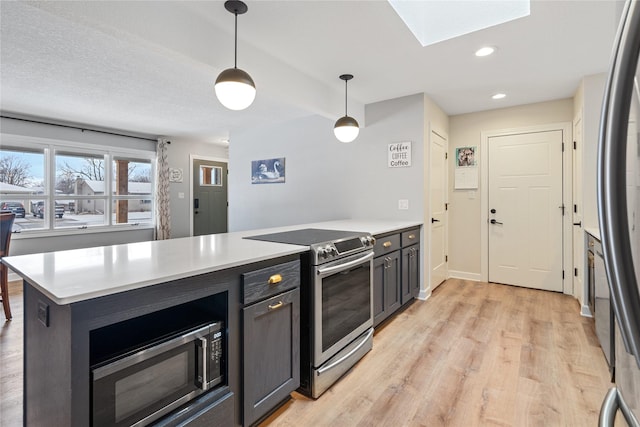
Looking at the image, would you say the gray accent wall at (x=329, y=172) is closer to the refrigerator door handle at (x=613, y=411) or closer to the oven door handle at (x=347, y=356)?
the oven door handle at (x=347, y=356)

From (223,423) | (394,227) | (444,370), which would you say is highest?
(394,227)

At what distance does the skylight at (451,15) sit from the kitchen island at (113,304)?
1.91 m

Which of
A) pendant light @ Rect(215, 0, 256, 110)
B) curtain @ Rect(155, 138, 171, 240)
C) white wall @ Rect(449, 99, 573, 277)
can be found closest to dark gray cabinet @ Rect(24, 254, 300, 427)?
pendant light @ Rect(215, 0, 256, 110)

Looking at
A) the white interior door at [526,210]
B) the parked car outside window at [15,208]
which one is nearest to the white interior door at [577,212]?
the white interior door at [526,210]

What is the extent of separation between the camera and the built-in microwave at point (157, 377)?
3.53 ft

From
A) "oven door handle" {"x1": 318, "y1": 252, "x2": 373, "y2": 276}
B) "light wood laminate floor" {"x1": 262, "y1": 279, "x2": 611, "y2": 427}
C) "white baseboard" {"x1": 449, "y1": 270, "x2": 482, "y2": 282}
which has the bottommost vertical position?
"light wood laminate floor" {"x1": 262, "y1": 279, "x2": 611, "y2": 427}

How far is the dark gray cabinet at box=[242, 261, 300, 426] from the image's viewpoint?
151cm

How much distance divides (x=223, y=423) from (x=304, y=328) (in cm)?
64

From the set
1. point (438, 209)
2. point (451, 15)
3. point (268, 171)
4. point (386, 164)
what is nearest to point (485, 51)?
point (451, 15)

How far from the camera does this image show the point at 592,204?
3.04 metres

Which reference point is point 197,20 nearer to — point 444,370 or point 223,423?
point 223,423

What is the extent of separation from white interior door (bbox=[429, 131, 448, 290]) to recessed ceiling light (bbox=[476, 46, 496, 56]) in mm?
1225

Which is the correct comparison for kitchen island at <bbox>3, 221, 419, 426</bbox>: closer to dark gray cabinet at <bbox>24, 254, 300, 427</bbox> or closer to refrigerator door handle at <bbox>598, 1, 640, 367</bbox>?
dark gray cabinet at <bbox>24, 254, 300, 427</bbox>

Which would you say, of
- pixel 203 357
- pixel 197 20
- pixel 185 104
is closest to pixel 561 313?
pixel 203 357
